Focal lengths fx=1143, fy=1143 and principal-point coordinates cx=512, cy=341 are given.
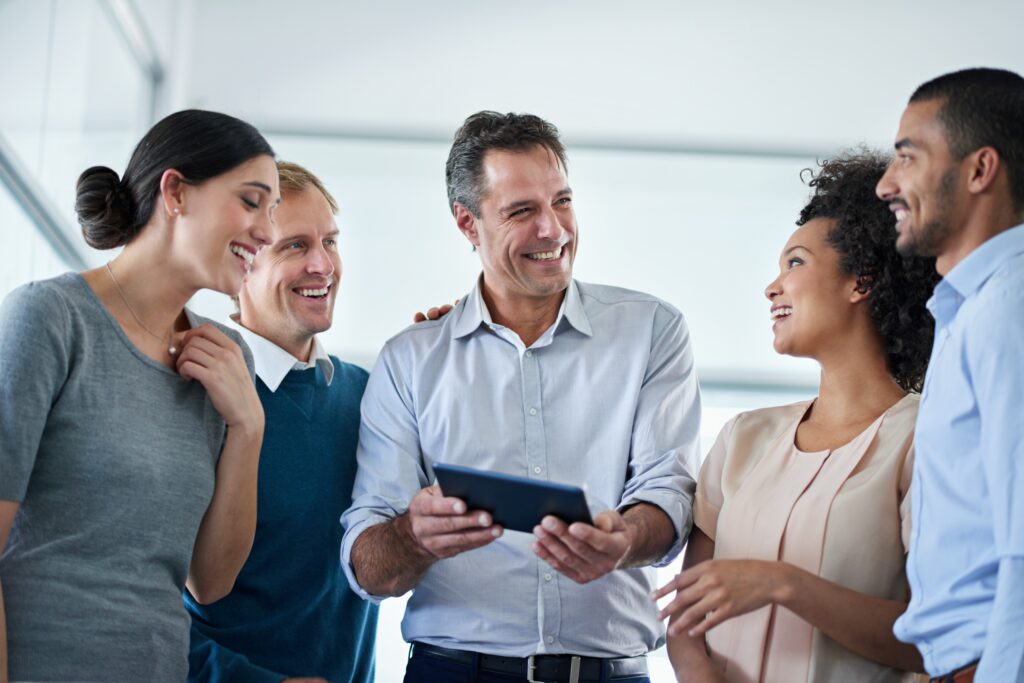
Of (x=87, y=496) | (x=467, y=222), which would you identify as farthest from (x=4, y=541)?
(x=467, y=222)

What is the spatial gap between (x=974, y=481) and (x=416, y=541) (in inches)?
38.2

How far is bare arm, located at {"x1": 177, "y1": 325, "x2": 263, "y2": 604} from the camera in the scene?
1998mm

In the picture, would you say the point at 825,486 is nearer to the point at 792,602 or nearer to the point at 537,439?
the point at 792,602

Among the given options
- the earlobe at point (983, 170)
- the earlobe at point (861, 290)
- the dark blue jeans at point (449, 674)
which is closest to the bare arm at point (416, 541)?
the dark blue jeans at point (449, 674)

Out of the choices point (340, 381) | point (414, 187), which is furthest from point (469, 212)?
point (414, 187)

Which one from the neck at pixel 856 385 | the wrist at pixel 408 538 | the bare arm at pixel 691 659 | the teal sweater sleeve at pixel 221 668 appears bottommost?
the teal sweater sleeve at pixel 221 668

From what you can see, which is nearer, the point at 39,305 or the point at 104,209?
the point at 39,305

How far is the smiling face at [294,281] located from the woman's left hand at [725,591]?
1.15 metres

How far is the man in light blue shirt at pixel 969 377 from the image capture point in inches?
58.0

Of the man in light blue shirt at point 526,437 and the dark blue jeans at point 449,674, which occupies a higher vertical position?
the man in light blue shirt at point 526,437

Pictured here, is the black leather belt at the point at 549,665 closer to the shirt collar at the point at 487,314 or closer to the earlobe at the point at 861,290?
the shirt collar at the point at 487,314

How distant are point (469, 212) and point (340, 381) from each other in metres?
0.50

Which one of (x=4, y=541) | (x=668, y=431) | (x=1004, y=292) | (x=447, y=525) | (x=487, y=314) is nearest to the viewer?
(x=1004, y=292)

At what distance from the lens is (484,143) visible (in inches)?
105
